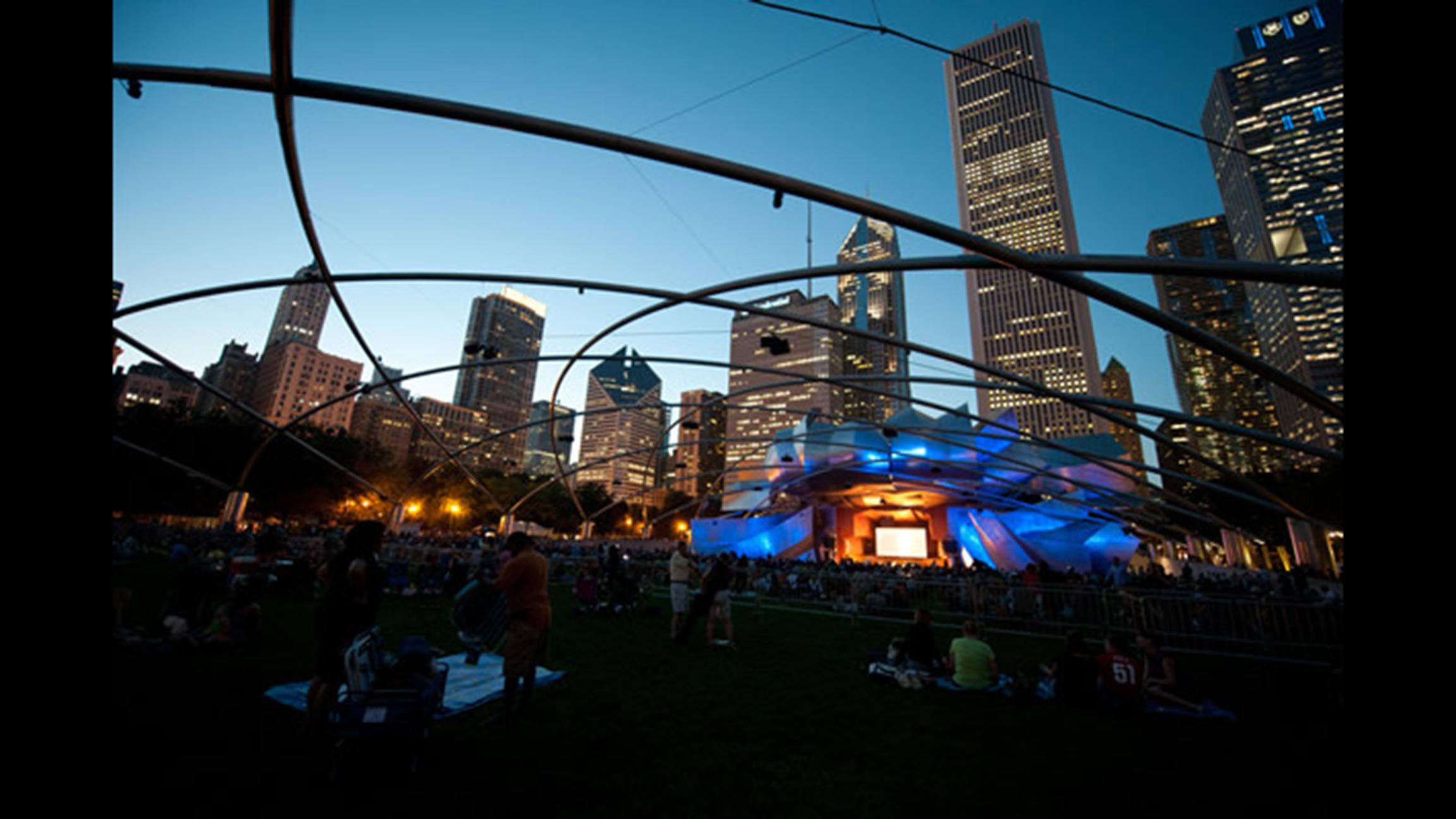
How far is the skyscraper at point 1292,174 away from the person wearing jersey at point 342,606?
14743 cm

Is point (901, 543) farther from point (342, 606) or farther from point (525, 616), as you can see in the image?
point (342, 606)

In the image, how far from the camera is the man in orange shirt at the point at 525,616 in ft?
22.4

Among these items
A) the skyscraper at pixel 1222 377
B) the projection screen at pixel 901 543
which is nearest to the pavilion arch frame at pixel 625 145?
the projection screen at pixel 901 543

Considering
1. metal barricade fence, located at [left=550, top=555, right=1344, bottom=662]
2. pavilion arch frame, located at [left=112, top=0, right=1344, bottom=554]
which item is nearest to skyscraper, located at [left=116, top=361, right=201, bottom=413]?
metal barricade fence, located at [left=550, top=555, right=1344, bottom=662]

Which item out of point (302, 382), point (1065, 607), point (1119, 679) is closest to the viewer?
point (1119, 679)

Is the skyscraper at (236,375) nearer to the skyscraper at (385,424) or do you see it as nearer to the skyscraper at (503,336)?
the skyscraper at (385,424)

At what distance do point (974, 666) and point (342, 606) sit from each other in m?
8.34

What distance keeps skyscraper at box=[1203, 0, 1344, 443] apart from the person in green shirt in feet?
459

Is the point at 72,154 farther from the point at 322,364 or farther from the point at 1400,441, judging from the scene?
the point at 322,364

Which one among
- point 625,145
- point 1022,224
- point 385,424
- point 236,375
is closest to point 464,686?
point 625,145

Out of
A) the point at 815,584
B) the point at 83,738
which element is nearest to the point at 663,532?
the point at 815,584

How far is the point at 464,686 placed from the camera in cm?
794

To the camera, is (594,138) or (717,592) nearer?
(594,138)

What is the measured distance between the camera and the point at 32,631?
1119 millimetres
